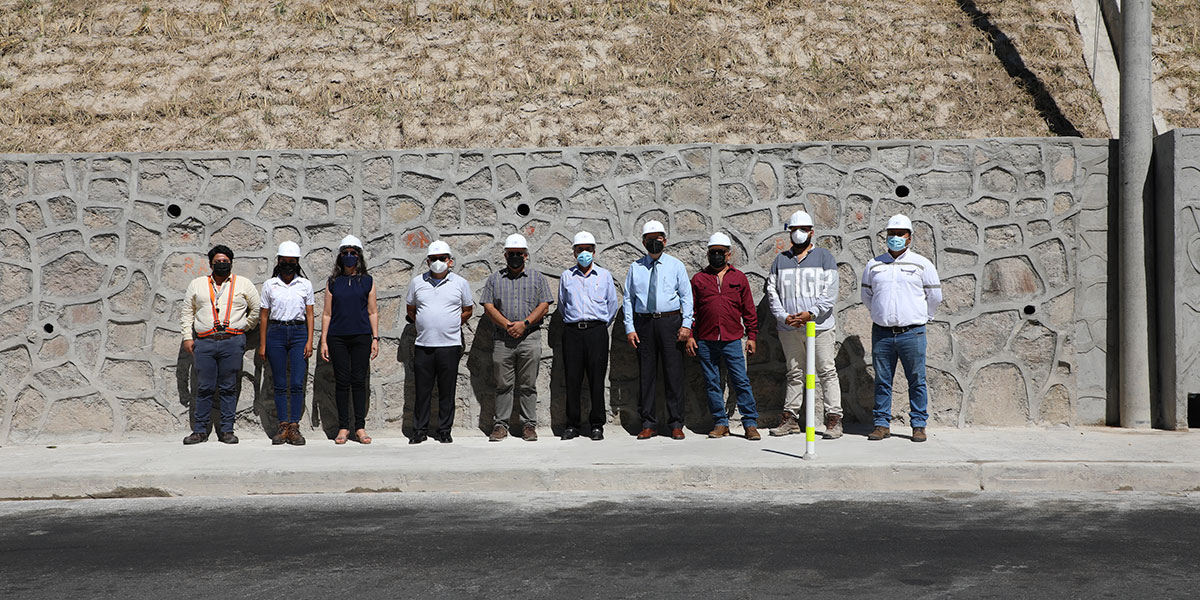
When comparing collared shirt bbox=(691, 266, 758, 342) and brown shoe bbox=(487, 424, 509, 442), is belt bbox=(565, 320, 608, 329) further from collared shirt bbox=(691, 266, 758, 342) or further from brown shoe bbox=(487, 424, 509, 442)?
brown shoe bbox=(487, 424, 509, 442)

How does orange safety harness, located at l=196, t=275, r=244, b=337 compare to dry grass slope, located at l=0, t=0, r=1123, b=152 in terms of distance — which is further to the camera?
dry grass slope, located at l=0, t=0, r=1123, b=152

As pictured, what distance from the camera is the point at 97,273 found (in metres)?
10.2

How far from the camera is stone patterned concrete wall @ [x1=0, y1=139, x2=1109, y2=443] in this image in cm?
1005

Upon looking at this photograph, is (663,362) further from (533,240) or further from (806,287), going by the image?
(533,240)

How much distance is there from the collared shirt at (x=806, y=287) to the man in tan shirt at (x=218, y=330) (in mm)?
4925

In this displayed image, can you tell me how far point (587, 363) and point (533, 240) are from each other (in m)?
1.39

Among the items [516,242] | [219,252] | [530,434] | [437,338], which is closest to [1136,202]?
[516,242]

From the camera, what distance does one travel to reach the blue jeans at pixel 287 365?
9.62 meters

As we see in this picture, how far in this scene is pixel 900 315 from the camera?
363 inches

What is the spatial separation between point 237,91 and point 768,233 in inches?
276

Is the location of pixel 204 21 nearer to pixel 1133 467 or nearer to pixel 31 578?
pixel 31 578

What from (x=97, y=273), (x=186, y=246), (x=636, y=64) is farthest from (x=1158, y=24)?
(x=97, y=273)

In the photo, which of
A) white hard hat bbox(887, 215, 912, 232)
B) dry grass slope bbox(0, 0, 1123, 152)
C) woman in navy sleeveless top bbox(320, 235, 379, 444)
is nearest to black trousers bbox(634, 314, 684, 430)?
white hard hat bbox(887, 215, 912, 232)

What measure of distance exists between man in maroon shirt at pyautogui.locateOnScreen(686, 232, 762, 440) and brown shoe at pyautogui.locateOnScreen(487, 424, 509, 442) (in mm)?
1890
